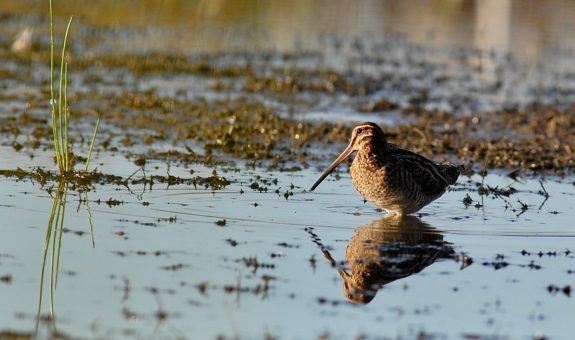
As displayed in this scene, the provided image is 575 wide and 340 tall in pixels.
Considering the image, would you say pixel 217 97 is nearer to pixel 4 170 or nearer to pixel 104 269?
pixel 4 170

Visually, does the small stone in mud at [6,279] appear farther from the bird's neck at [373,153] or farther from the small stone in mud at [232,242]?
the bird's neck at [373,153]

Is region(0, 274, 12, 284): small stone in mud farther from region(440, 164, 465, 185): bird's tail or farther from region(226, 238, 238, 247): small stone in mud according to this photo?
region(440, 164, 465, 185): bird's tail

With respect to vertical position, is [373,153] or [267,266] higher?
[373,153]

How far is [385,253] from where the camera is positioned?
7949mm

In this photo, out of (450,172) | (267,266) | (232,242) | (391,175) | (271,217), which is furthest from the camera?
(450,172)

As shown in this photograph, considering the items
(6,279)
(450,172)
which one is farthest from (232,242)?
(450,172)

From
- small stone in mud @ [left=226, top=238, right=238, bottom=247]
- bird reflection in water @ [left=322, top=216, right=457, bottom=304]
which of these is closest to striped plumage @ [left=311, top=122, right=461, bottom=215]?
bird reflection in water @ [left=322, top=216, right=457, bottom=304]

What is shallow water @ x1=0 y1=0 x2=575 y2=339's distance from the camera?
6.38 metres

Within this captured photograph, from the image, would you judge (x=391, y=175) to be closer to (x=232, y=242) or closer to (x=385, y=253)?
(x=385, y=253)

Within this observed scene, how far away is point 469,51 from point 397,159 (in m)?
11.4

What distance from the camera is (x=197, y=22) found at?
23.8 metres

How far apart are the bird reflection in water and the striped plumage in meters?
0.18

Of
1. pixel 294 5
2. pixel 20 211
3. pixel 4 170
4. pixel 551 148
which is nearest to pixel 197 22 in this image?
pixel 294 5

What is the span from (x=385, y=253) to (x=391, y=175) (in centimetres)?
139
